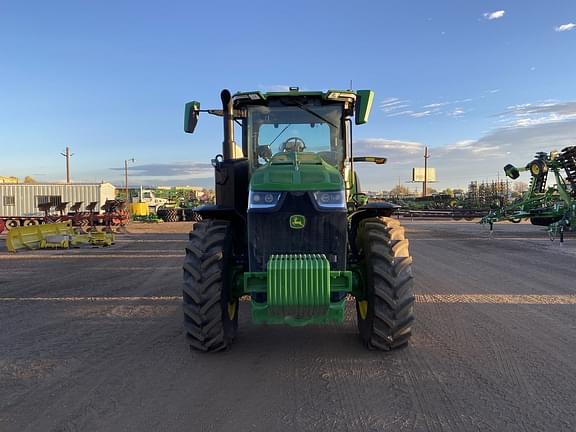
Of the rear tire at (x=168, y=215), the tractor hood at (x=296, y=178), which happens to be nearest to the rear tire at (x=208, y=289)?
the tractor hood at (x=296, y=178)

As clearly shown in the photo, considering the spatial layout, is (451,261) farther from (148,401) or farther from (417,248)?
(148,401)

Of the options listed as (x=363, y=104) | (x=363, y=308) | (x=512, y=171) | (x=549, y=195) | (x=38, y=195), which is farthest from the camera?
(x=38, y=195)

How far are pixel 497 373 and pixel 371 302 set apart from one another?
1334 mm

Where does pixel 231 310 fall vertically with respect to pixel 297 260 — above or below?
below

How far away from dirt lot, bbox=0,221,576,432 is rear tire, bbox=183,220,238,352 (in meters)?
0.23

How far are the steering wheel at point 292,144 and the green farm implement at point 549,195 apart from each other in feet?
51.1

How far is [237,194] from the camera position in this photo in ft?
Result: 19.2

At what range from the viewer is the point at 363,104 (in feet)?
18.5

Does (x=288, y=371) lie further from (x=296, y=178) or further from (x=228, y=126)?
(x=228, y=126)

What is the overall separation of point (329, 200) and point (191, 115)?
86.0 inches

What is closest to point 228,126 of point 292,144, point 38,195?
point 292,144

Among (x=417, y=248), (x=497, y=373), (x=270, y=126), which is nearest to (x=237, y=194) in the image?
(x=270, y=126)

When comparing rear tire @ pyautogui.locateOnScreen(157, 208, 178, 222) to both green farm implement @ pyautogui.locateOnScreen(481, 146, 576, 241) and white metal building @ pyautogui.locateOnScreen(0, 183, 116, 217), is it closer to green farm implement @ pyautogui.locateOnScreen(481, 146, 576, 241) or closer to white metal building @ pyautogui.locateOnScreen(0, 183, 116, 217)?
white metal building @ pyautogui.locateOnScreen(0, 183, 116, 217)

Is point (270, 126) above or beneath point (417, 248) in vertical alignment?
above
